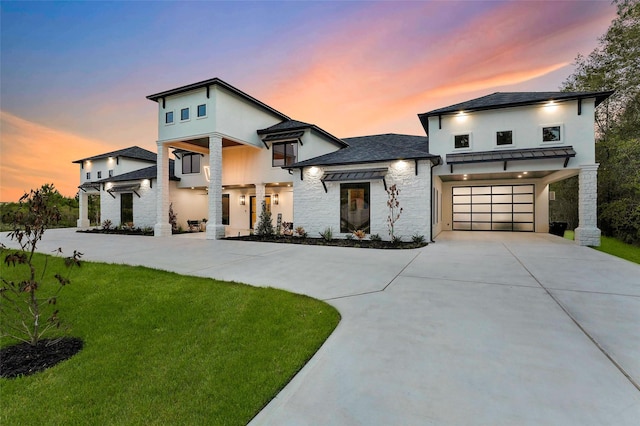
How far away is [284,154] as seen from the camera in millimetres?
15758

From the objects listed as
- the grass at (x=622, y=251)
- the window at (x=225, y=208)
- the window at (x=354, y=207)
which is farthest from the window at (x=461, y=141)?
the window at (x=225, y=208)

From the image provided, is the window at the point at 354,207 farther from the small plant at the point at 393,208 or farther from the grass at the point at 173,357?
the grass at the point at 173,357

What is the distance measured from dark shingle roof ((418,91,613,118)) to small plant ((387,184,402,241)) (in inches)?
172

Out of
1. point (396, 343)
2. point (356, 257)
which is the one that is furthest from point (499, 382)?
point (356, 257)

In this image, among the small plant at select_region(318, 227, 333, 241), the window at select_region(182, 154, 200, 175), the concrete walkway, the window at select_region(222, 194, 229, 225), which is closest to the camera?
the concrete walkway

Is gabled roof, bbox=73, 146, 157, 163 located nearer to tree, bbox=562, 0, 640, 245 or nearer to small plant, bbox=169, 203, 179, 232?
small plant, bbox=169, 203, 179, 232

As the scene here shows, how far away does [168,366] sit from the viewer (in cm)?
265

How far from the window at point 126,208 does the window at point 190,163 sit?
183 inches

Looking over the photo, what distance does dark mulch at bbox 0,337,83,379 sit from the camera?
8.96 feet

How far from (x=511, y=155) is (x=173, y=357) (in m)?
13.9

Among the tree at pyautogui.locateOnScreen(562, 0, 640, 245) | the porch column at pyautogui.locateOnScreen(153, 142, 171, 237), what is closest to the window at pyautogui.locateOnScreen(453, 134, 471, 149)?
the tree at pyautogui.locateOnScreen(562, 0, 640, 245)

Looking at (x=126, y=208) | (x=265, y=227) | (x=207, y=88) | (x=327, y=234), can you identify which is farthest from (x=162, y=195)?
(x=327, y=234)

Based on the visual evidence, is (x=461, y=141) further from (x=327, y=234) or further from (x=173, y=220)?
(x=173, y=220)

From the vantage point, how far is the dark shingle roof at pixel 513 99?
36.1ft
